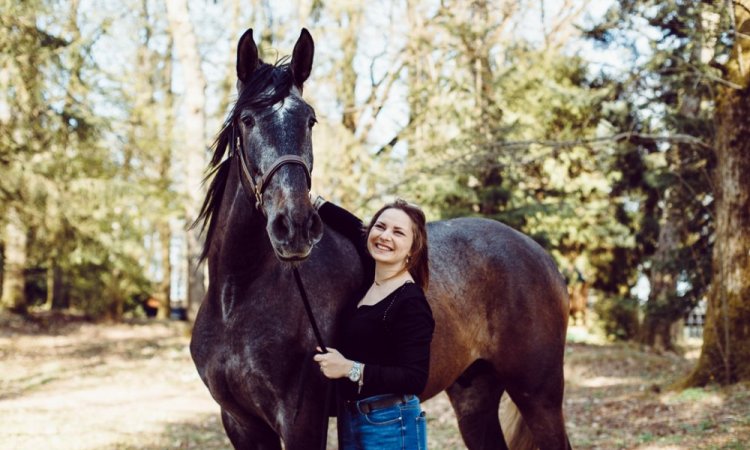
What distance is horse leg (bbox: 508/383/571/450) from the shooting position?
3959mm

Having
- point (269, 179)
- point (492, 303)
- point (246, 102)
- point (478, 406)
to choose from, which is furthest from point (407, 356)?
point (478, 406)

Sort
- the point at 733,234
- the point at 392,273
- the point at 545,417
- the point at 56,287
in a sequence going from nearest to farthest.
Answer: the point at 392,273 < the point at 545,417 < the point at 733,234 < the point at 56,287

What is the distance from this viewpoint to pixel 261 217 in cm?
305

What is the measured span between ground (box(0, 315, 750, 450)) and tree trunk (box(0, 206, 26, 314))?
6.88ft

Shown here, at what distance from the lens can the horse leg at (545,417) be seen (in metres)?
3.96

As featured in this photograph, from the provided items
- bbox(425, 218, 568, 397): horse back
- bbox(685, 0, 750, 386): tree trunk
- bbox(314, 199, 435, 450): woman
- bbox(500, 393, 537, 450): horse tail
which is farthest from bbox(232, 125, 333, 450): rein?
bbox(685, 0, 750, 386): tree trunk

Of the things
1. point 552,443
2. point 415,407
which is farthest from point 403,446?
point 552,443

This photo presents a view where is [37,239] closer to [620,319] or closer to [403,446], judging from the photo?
[403,446]

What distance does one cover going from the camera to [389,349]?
8.64ft

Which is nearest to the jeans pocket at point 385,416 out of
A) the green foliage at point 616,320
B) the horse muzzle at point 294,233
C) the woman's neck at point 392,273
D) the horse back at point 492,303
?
the woman's neck at point 392,273

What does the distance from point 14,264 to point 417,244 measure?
17.0 metres

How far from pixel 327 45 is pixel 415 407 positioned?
13201 mm

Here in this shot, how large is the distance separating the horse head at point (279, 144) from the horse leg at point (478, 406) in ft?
6.49

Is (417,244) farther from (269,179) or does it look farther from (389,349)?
(269,179)
